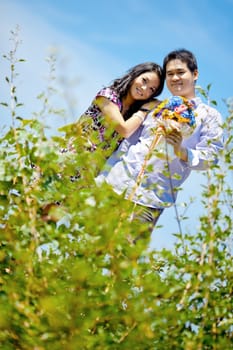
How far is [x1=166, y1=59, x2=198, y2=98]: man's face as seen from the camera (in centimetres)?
405

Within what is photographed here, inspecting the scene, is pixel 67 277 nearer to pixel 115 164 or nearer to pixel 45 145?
pixel 45 145

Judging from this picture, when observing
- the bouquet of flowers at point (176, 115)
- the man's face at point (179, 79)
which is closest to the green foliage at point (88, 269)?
the bouquet of flowers at point (176, 115)

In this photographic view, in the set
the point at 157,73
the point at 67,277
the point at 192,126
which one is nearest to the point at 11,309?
the point at 67,277

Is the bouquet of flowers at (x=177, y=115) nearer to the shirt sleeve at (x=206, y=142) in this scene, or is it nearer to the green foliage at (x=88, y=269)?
the shirt sleeve at (x=206, y=142)

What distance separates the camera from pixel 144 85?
409cm

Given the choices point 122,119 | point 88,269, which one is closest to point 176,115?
point 122,119

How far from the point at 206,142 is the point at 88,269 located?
1849 mm

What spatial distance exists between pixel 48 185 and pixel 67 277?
374 mm

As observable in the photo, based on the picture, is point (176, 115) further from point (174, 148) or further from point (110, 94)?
point (110, 94)

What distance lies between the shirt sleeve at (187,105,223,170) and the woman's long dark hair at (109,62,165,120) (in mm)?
385

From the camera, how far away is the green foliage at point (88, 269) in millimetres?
1971

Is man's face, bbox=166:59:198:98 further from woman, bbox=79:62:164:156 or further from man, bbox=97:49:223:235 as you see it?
woman, bbox=79:62:164:156

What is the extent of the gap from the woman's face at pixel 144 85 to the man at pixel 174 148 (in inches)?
3.9

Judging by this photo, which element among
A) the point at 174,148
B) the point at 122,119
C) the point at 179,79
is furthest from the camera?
the point at 179,79
